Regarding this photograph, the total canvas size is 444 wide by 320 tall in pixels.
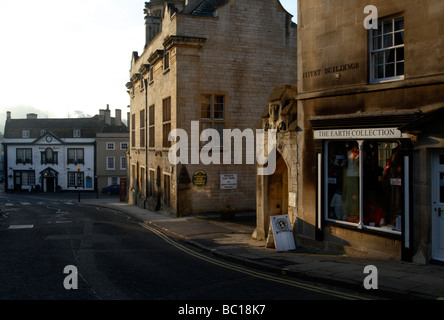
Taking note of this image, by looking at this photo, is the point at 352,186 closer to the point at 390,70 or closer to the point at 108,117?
the point at 390,70

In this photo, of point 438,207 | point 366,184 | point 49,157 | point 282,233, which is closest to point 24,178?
point 49,157

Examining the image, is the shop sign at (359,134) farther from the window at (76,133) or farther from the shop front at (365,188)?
the window at (76,133)

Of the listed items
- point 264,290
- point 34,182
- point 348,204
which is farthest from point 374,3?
point 34,182

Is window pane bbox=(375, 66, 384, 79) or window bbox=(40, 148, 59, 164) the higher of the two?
window pane bbox=(375, 66, 384, 79)

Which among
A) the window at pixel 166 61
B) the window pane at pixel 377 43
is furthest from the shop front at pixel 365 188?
the window at pixel 166 61

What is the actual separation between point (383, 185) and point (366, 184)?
49cm

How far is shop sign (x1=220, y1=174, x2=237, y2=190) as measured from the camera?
2355cm

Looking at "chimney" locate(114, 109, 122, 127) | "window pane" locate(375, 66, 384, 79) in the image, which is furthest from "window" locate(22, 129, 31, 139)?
"window pane" locate(375, 66, 384, 79)

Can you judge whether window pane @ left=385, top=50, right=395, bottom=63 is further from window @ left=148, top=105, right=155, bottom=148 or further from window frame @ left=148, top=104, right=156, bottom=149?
Answer: window @ left=148, top=105, right=155, bottom=148

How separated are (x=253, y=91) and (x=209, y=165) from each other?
4.88m

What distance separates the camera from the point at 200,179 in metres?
23.2

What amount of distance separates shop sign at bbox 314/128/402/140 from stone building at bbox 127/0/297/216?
1023cm

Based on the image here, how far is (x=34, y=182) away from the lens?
2694 inches

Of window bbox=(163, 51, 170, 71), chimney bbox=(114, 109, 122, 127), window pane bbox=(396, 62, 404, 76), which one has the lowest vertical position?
window pane bbox=(396, 62, 404, 76)
